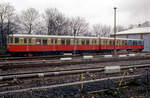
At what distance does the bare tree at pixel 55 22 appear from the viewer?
48734 mm

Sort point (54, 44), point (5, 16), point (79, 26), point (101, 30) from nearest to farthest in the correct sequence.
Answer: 1. point (54, 44)
2. point (5, 16)
3. point (79, 26)
4. point (101, 30)

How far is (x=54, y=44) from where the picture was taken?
70.4 ft

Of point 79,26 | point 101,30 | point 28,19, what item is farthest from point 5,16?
point 101,30

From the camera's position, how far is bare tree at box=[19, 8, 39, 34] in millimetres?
52078

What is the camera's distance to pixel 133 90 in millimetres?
6902

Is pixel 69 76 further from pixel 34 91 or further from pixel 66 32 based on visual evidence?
pixel 66 32

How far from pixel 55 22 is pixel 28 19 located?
1182 cm

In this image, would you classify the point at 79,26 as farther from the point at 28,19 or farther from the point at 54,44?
the point at 54,44

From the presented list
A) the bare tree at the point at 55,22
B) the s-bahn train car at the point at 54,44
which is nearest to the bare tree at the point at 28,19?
the bare tree at the point at 55,22

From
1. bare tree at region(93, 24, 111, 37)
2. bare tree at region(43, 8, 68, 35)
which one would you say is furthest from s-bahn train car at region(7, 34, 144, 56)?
bare tree at region(93, 24, 111, 37)

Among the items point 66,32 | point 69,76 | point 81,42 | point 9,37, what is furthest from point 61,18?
point 69,76

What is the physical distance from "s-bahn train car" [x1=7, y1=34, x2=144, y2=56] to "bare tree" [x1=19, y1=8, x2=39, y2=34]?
108 feet

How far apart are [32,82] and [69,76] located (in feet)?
8.02

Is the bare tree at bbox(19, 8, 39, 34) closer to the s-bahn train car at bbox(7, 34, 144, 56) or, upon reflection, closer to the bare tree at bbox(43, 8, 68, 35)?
the bare tree at bbox(43, 8, 68, 35)
